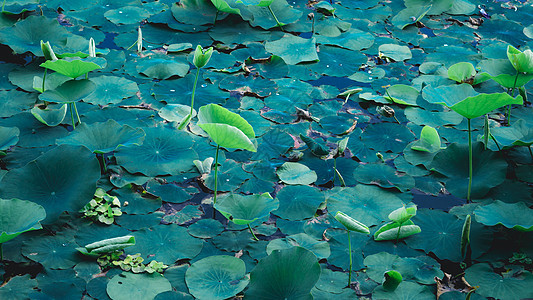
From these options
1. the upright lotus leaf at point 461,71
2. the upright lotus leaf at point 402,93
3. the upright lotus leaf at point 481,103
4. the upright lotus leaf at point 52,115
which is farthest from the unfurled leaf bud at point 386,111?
the upright lotus leaf at point 52,115

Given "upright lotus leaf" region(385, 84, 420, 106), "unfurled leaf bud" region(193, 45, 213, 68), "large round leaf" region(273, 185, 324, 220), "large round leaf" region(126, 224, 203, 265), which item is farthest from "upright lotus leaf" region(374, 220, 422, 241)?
"unfurled leaf bud" region(193, 45, 213, 68)

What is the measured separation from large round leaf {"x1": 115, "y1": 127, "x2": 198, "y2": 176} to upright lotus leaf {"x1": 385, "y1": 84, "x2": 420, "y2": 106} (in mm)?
1408

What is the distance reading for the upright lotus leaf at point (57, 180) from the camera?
241cm

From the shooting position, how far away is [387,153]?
10.1ft

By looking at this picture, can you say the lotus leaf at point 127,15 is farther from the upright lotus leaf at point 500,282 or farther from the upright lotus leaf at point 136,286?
the upright lotus leaf at point 500,282

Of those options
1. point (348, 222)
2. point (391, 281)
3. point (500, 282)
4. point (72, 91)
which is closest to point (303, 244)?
point (348, 222)

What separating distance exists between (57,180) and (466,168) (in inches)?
81.1

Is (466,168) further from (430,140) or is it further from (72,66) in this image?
(72,66)

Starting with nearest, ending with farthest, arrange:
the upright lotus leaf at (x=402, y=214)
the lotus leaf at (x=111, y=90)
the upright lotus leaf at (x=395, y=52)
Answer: the upright lotus leaf at (x=402, y=214) → the lotus leaf at (x=111, y=90) → the upright lotus leaf at (x=395, y=52)

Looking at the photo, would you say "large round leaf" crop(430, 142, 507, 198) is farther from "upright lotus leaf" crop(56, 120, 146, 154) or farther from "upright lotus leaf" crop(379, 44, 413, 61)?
"upright lotus leaf" crop(56, 120, 146, 154)

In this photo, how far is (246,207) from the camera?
238 cm

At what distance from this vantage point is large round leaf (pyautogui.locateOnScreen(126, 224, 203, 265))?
2328 mm

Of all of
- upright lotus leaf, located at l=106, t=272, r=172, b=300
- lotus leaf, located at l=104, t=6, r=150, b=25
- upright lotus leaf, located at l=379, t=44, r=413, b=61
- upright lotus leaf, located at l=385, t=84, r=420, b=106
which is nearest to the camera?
upright lotus leaf, located at l=106, t=272, r=172, b=300

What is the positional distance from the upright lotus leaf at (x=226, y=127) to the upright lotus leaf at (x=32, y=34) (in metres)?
1.60
